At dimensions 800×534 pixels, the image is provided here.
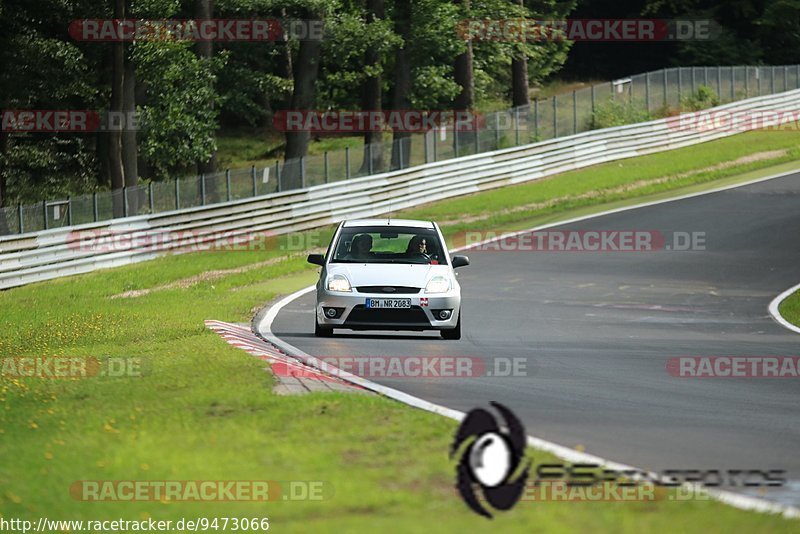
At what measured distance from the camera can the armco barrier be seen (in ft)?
104

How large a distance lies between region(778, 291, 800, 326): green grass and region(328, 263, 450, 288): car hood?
24.4 ft

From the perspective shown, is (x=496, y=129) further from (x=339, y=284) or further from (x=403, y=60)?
(x=339, y=284)

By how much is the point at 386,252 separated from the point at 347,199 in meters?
20.5

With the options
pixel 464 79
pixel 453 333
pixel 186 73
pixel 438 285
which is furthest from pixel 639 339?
pixel 464 79

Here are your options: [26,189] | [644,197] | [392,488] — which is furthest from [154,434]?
[26,189]

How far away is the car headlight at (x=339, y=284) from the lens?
17.6 meters

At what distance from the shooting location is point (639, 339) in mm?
19438

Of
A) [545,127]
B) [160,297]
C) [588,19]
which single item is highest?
[588,19]

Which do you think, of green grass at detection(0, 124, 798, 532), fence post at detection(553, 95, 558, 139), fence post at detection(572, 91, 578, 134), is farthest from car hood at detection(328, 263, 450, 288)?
fence post at detection(572, 91, 578, 134)

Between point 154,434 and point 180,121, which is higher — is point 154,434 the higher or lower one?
the lower one

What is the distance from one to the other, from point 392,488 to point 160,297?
60.9ft

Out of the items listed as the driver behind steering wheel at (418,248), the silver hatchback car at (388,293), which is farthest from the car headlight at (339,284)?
the driver behind steering wheel at (418,248)

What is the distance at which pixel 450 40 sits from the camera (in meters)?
43.6

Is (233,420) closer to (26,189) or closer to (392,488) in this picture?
(392,488)
